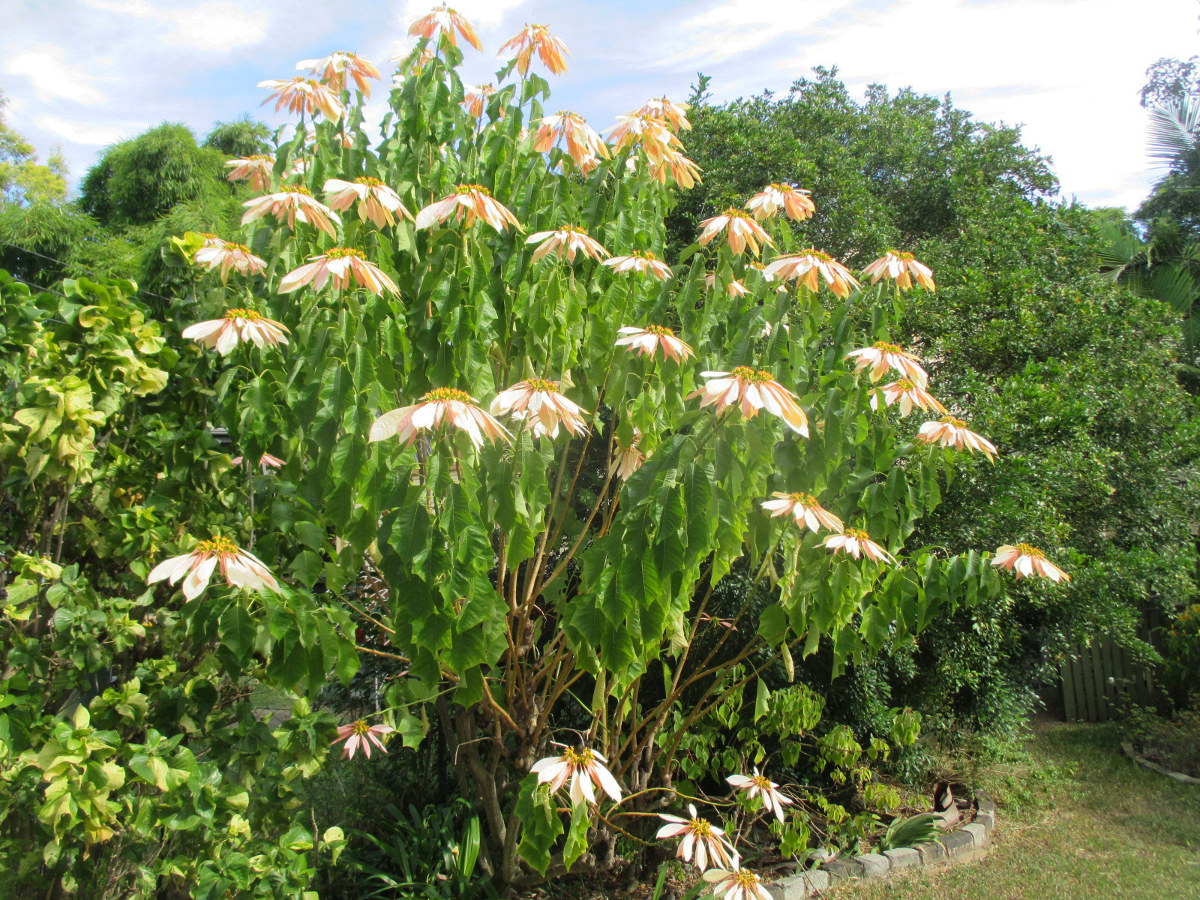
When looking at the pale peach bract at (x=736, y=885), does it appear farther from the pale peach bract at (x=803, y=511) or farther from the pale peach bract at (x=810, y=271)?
the pale peach bract at (x=810, y=271)

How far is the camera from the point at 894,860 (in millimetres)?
3779

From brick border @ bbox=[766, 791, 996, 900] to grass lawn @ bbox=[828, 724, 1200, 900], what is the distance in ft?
0.18

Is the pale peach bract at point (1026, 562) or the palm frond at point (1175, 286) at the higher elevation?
the palm frond at point (1175, 286)

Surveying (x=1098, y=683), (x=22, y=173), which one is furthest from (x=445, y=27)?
(x=22, y=173)

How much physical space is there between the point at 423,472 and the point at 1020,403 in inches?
140

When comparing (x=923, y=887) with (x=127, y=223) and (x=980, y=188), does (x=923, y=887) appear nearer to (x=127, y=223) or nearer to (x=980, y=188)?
(x=980, y=188)

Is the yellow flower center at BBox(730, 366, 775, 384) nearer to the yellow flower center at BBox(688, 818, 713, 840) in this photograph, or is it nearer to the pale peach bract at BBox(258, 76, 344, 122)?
the yellow flower center at BBox(688, 818, 713, 840)

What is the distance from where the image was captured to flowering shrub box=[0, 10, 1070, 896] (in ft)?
5.49

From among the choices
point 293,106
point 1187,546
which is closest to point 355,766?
point 293,106

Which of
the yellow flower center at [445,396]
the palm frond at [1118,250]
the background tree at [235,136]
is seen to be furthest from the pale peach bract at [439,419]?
the background tree at [235,136]

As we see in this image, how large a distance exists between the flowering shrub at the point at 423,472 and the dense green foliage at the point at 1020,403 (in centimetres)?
205

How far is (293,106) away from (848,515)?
2.14 m

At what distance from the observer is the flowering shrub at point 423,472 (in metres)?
1.67

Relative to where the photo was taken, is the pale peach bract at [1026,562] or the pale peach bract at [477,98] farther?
the pale peach bract at [477,98]
